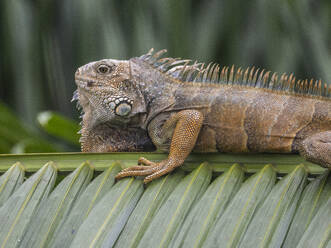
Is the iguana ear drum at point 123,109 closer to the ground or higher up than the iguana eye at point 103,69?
closer to the ground

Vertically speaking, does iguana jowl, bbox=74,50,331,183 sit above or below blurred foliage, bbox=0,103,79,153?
above

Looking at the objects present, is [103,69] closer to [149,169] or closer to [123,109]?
[123,109]

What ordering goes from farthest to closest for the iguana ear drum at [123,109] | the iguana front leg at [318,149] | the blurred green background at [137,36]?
the blurred green background at [137,36]
the iguana ear drum at [123,109]
the iguana front leg at [318,149]

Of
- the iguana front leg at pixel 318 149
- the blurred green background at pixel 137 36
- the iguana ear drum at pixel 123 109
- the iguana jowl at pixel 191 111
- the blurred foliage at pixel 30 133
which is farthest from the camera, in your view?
the blurred green background at pixel 137 36

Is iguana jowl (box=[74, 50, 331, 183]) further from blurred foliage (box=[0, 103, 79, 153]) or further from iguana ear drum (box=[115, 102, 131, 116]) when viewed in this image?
blurred foliage (box=[0, 103, 79, 153])

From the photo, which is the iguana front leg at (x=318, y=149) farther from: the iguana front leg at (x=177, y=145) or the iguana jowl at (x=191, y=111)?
the iguana front leg at (x=177, y=145)

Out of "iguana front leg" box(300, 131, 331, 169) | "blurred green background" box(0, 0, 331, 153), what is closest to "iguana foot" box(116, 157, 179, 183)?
"iguana front leg" box(300, 131, 331, 169)

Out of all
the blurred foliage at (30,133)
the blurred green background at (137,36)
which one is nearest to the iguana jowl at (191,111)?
the blurred foliage at (30,133)
